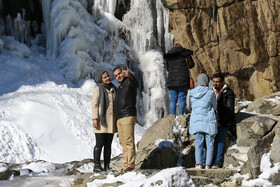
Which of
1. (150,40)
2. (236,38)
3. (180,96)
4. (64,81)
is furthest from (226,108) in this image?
(150,40)

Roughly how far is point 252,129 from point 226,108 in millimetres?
715

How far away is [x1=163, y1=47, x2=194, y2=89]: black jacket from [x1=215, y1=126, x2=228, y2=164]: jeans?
51.6 inches

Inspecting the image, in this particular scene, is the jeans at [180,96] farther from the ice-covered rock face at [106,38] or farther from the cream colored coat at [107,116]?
the ice-covered rock face at [106,38]

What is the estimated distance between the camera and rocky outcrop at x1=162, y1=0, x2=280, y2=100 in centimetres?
1454

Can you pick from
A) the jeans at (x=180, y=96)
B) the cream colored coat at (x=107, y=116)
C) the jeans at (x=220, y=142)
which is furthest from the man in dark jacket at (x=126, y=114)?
the jeans at (x=180, y=96)

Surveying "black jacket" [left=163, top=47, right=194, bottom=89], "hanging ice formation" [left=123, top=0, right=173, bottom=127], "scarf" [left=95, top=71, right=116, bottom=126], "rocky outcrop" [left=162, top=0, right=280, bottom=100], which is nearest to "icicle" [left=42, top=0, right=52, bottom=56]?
"hanging ice formation" [left=123, top=0, right=173, bottom=127]

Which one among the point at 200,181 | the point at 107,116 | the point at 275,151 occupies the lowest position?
the point at 200,181

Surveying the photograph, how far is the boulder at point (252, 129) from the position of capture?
6.27 m

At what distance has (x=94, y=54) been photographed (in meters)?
17.9

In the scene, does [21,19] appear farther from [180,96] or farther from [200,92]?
[200,92]

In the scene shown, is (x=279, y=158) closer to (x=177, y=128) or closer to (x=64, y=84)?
(x=177, y=128)

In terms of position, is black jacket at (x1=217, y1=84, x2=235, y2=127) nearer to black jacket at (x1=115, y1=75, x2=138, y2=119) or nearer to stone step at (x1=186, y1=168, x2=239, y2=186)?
stone step at (x1=186, y1=168, x2=239, y2=186)

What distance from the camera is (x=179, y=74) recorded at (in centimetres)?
702

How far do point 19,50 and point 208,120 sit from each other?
1236cm
